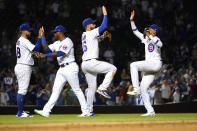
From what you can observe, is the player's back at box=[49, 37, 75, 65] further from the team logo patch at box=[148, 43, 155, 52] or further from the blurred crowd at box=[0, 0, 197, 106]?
the blurred crowd at box=[0, 0, 197, 106]

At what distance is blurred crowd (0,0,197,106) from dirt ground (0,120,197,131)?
270 inches

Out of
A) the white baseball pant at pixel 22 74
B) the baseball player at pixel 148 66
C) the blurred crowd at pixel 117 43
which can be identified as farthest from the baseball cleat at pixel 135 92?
the blurred crowd at pixel 117 43

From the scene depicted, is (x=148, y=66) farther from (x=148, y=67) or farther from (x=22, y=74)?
(x=22, y=74)

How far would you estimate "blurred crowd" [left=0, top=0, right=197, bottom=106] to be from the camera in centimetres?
1562

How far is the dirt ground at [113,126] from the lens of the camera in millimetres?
7953

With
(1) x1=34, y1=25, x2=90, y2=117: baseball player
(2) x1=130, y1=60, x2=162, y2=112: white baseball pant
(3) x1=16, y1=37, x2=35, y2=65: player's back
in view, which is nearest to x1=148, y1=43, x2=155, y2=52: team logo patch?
(2) x1=130, y1=60, x2=162, y2=112: white baseball pant

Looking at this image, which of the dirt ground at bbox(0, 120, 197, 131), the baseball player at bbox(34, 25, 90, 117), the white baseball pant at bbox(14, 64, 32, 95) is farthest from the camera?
the white baseball pant at bbox(14, 64, 32, 95)

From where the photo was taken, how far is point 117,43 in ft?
60.3

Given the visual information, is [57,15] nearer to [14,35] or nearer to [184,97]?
[14,35]

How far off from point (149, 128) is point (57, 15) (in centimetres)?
1252

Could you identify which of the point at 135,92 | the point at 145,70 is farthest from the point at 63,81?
the point at 145,70

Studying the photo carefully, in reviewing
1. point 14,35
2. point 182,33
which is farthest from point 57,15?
point 182,33

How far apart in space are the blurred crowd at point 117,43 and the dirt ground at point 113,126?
6.86 m

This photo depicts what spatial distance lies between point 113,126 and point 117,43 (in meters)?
10.5
